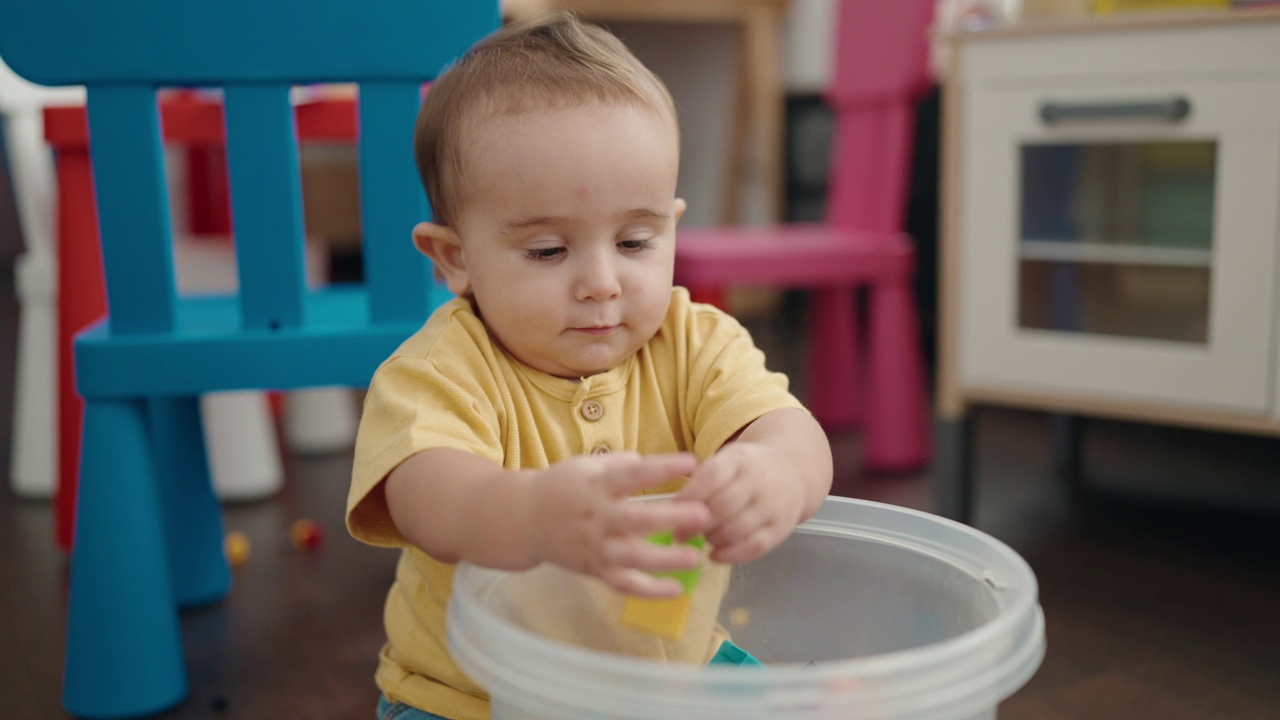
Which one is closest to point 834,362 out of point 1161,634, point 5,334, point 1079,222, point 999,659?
point 1079,222

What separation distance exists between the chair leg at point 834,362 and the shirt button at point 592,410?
121 centimetres

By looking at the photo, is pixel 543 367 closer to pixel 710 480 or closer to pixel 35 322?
pixel 710 480

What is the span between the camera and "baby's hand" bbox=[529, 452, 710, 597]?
20.1 inches

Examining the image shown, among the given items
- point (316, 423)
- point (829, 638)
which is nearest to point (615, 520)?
point (829, 638)

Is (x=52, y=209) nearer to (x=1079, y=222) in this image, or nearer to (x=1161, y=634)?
(x=1079, y=222)

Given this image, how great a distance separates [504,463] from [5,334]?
2194mm

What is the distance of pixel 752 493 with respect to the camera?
58 cm

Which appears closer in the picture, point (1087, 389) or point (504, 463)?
point (504, 463)

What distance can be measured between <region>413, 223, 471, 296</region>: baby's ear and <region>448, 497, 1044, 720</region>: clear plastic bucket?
20 centimetres

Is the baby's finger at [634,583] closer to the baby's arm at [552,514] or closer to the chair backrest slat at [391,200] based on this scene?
the baby's arm at [552,514]

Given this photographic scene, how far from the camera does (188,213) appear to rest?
2283mm

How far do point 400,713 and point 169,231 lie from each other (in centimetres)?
46

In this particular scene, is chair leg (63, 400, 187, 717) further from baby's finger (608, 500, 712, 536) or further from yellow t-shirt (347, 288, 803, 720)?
baby's finger (608, 500, 712, 536)

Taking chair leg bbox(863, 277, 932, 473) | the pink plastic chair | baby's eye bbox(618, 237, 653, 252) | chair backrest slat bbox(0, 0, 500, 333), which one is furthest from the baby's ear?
chair leg bbox(863, 277, 932, 473)
